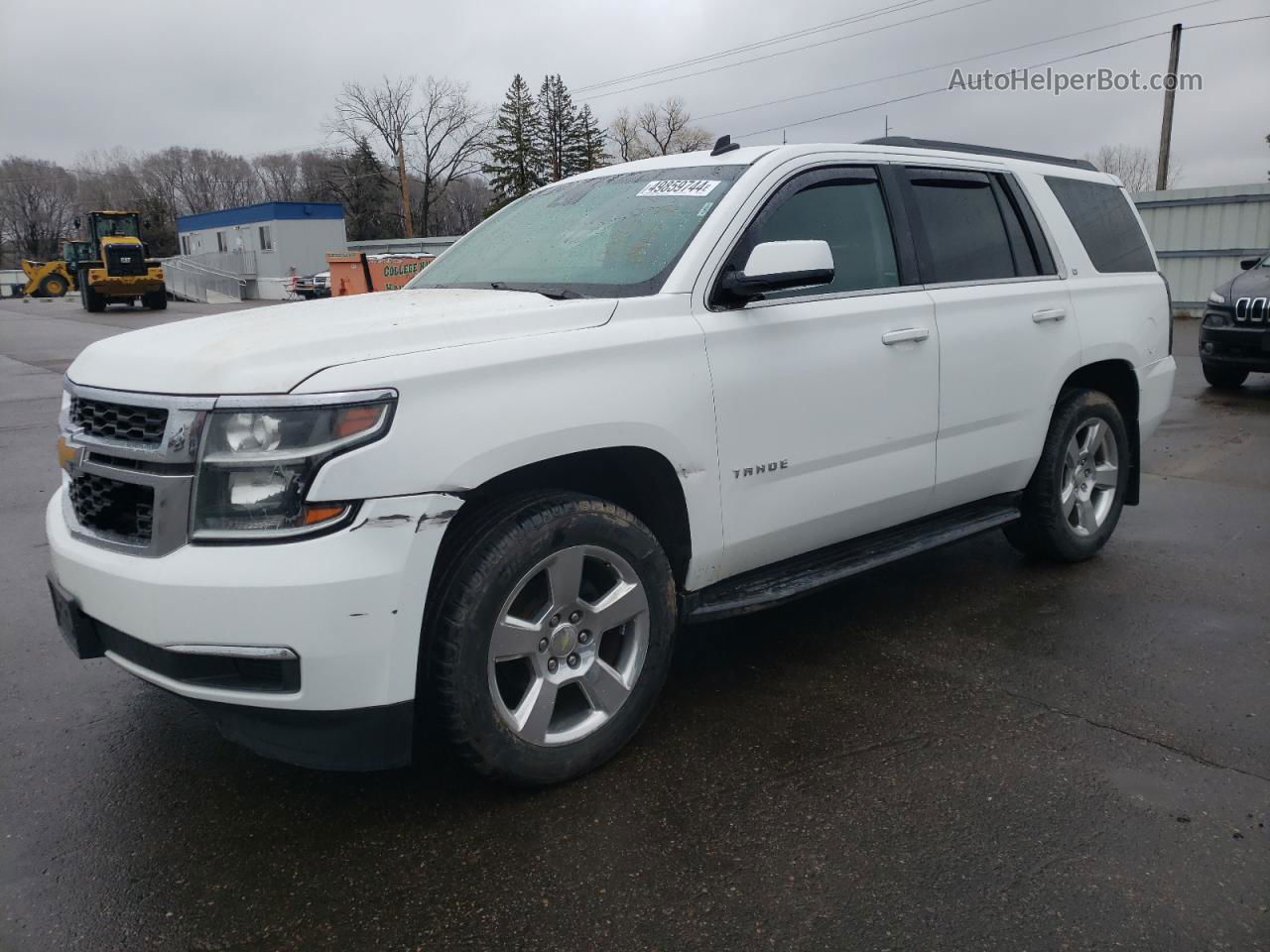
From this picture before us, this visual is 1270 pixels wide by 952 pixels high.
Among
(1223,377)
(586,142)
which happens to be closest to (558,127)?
(586,142)

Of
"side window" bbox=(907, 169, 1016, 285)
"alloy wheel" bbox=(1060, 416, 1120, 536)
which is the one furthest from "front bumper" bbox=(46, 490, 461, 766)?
"alloy wheel" bbox=(1060, 416, 1120, 536)

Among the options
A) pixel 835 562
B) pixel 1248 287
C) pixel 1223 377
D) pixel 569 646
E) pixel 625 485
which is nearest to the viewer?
pixel 569 646

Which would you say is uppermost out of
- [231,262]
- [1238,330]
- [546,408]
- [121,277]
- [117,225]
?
[117,225]

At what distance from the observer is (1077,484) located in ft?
16.1

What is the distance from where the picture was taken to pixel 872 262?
12.7ft

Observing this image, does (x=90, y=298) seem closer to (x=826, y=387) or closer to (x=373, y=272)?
(x=373, y=272)

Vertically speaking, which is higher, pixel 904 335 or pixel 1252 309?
pixel 904 335

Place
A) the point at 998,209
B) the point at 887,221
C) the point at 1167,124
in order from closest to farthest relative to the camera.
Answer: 1. the point at 887,221
2. the point at 998,209
3. the point at 1167,124

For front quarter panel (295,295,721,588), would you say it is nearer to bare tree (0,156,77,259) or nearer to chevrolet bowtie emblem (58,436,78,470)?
chevrolet bowtie emblem (58,436,78,470)

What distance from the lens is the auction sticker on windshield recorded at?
3.56m

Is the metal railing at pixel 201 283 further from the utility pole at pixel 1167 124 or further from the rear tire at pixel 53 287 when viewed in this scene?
the utility pole at pixel 1167 124

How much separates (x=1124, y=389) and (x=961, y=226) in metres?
1.52

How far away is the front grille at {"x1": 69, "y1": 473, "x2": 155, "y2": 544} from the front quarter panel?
1.70ft

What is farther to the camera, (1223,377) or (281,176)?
(281,176)
